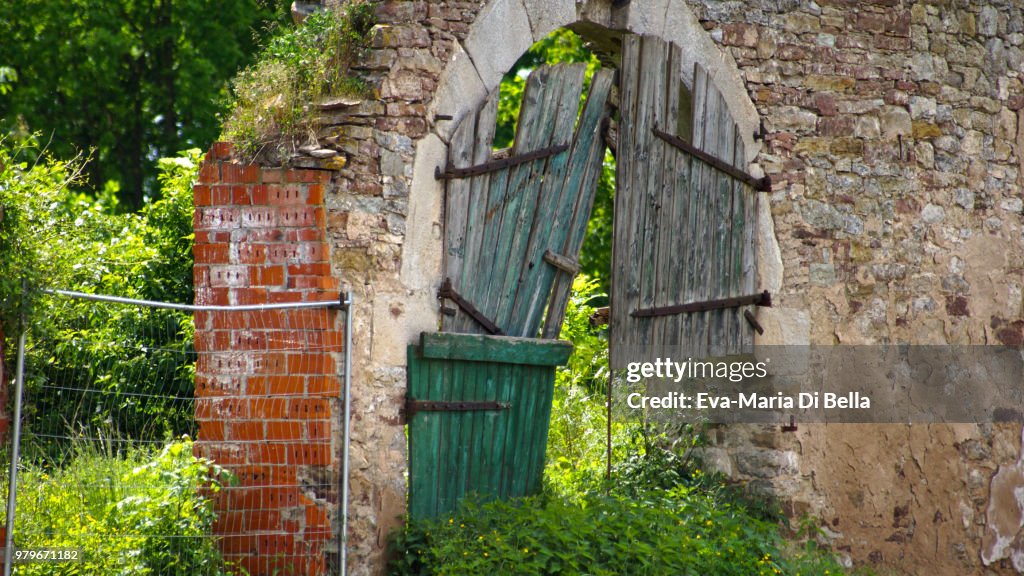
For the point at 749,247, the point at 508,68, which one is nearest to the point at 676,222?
the point at 749,247

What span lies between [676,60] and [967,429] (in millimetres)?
2931

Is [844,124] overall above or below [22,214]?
above

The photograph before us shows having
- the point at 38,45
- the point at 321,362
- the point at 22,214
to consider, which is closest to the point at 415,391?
the point at 321,362

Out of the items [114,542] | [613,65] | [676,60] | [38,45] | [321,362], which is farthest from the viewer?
[38,45]

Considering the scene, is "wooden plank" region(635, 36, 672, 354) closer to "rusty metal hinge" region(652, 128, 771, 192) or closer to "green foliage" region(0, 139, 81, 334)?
"rusty metal hinge" region(652, 128, 771, 192)

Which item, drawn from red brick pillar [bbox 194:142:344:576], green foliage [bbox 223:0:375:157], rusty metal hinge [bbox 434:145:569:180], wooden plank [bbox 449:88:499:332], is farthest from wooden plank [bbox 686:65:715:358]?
red brick pillar [bbox 194:142:344:576]

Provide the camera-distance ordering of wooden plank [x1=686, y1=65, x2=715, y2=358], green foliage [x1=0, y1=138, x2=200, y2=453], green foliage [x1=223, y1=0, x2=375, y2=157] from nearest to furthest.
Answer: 1. green foliage [x1=0, y1=138, x2=200, y2=453]
2. green foliage [x1=223, y1=0, x2=375, y2=157]
3. wooden plank [x1=686, y1=65, x2=715, y2=358]

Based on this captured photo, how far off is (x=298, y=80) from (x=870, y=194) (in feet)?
11.4

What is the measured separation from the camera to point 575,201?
6199mm

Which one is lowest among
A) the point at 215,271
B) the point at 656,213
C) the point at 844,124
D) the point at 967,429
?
the point at 967,429

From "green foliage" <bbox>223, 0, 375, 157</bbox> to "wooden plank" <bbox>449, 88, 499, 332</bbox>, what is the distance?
0.66 metres

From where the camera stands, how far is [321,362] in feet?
17.1

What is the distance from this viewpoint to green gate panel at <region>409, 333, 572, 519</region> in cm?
555

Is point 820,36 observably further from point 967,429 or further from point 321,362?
point 321,362
